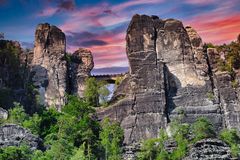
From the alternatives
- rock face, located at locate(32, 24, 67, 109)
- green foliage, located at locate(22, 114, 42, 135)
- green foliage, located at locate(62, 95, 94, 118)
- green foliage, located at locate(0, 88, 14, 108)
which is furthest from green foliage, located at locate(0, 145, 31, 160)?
rock face, located at locate(32, 24, 67, 109)

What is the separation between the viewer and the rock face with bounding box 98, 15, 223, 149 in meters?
63.0

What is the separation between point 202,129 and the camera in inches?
2265

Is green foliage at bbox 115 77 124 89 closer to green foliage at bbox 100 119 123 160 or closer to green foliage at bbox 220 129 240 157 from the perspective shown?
green foliage at bbox 100 119 123 160

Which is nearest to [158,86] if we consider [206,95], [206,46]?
[206,95]

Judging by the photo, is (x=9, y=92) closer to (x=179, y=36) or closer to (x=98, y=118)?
(x=98, y=118)

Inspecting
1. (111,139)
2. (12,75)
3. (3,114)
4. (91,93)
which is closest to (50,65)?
(12,75)

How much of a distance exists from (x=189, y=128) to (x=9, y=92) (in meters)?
19.4

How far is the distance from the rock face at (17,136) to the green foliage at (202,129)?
1451 cm

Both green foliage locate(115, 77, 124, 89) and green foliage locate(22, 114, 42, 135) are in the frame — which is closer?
green foliage locate(22, 114, 42, 135)

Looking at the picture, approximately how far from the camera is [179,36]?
67000mm

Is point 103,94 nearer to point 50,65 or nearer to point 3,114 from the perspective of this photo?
point 50,65

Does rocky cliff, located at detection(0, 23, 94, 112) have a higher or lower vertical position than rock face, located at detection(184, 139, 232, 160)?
higher

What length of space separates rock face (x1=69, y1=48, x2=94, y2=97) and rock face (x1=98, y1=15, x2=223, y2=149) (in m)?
7.96

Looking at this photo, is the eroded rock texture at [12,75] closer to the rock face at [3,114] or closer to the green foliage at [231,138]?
the rock face at [3,114]
